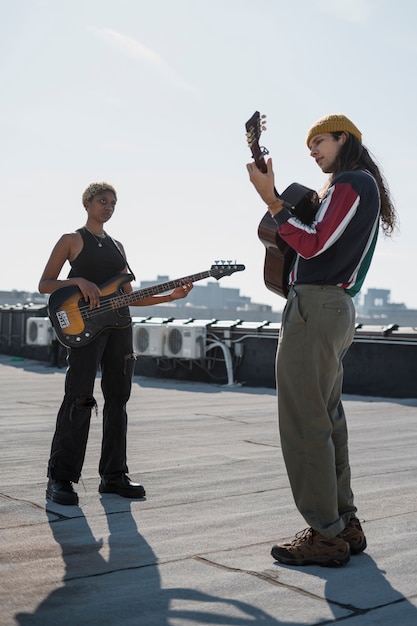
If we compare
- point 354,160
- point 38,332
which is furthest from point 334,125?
point 38,332

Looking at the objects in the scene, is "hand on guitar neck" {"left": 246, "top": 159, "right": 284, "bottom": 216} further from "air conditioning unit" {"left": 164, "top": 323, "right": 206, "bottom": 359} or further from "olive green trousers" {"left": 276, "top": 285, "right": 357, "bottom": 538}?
"air conditioning unit" {"left": 164, "top": 323, "right": 206, "bottom": 359}

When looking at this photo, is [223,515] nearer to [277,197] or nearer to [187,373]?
[277,197]

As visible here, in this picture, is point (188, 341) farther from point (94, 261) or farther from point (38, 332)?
point (94, 261)

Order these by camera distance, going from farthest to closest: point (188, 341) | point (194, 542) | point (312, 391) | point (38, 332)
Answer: point (38, 332), point (188, 341), point (194, 542), point (312, 391)

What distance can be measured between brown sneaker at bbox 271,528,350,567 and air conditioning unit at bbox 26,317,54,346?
15.3 m

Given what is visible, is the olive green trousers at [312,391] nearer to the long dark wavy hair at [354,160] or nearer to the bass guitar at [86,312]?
the long dark wavy hair at [354,160]

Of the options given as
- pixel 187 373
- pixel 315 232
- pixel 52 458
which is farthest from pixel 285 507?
pixel 187 373

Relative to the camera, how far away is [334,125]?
12.5 ft

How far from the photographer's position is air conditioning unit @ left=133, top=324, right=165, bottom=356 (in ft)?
52.5

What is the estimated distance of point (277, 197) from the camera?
3.73 m

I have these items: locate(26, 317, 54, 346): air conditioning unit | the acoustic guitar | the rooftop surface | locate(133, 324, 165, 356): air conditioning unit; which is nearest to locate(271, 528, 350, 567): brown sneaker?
the rooftop surface

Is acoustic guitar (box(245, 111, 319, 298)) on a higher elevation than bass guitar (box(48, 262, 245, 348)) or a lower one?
higher

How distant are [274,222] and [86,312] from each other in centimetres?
163

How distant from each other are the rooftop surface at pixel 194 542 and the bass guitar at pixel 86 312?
3.19 feet
